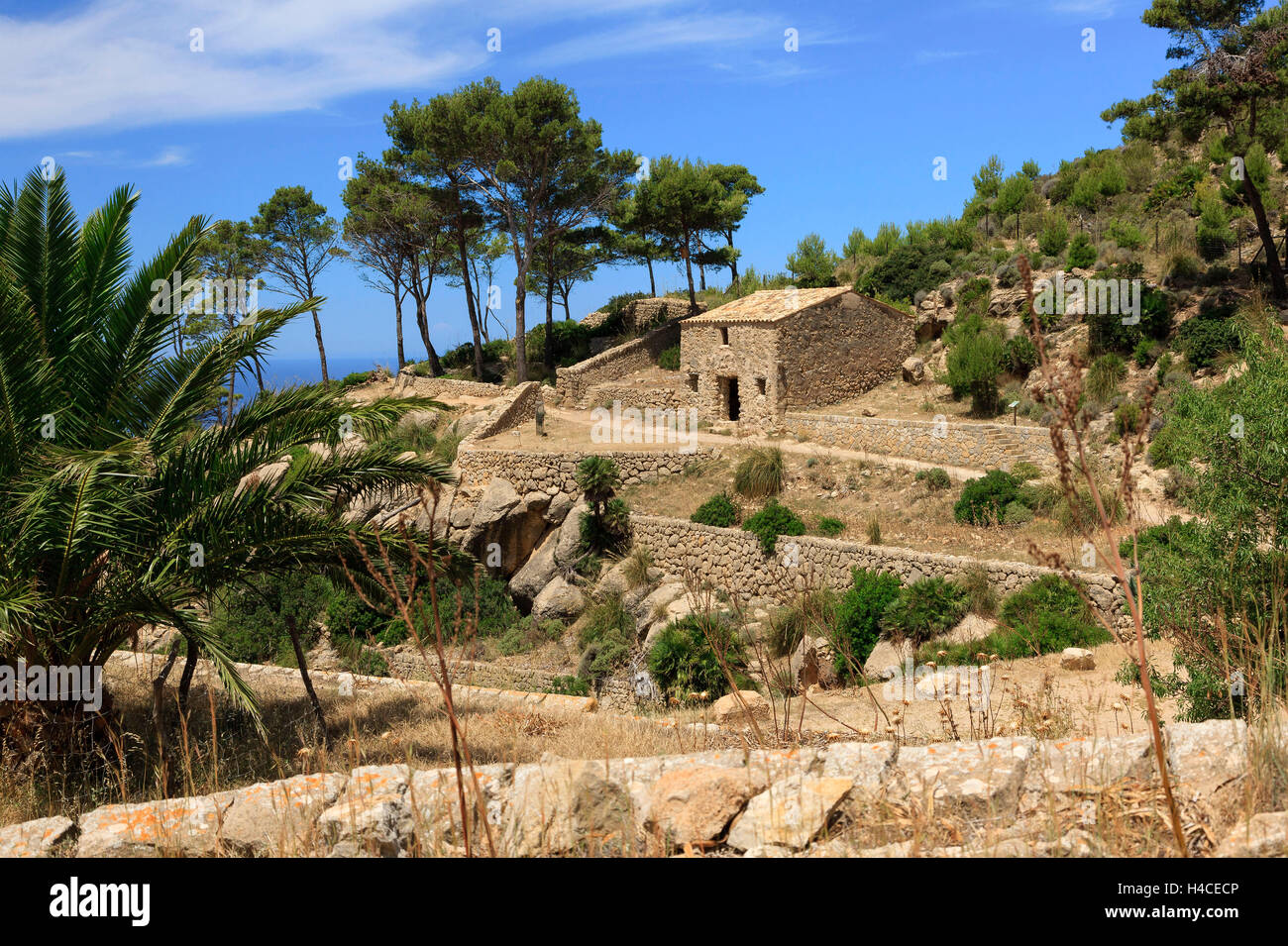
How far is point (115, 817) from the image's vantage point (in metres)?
4.67

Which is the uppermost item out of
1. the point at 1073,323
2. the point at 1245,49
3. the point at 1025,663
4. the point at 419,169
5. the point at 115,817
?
the point at 419,169

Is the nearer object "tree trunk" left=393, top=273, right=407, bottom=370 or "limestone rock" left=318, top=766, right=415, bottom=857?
"limestone rock" left=318, top=766, right=415, bottom=857

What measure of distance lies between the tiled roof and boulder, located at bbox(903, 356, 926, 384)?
311cm

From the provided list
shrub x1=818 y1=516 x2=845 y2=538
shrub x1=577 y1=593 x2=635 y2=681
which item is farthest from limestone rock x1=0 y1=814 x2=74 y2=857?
shrub x1=818 y1=516 x2=845 y2=538

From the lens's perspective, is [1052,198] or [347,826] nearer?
[347,826]

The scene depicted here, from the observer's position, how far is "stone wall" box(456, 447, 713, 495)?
77.0 feet

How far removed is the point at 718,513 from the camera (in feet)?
68.7

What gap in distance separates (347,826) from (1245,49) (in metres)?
26.8

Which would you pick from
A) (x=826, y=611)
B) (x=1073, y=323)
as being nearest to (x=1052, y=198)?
(x=1073, y=323)

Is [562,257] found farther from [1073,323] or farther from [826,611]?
[826,611]

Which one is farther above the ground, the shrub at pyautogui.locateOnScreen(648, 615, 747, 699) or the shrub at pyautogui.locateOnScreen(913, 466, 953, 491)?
the shrub at pyautogui.locateOnScreen(913, 466, 953, 491)

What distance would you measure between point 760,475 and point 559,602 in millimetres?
5645

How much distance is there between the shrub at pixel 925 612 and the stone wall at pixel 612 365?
1811cm

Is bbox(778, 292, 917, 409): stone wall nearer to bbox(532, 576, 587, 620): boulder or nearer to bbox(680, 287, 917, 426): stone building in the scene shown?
bbox(680, 287, 917, 426): stone building
